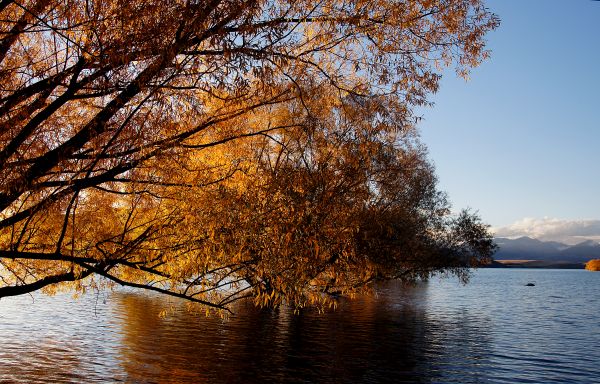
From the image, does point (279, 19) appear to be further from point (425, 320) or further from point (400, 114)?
point (425, 320)

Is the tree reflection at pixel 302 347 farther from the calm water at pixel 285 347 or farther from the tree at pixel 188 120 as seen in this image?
the tree at pixel 188 120

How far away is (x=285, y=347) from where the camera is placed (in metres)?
32.0

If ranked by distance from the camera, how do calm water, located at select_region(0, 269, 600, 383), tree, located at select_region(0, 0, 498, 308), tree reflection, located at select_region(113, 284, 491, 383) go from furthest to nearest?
tree reflection, located at select_region(113, 284, 491, 383) → calm water, located at select_region(0, 269, 600, 383) → tree, located at select_region(0, 0, 498, 308)

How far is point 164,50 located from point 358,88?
212 inches

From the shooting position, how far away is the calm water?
2519cm

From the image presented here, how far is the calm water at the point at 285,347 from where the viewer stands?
25.2 metres

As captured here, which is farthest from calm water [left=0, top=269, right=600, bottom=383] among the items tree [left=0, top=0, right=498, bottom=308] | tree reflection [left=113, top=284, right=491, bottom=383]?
tree [left=0, top=0, right=498, bottom=308]

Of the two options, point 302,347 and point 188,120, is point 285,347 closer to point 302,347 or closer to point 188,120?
point 302,347

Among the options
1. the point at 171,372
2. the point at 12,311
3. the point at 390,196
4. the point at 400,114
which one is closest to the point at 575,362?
the point at 390,196

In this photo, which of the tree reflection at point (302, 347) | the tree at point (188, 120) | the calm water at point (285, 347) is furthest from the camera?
the tree reflection at point (302, 347)

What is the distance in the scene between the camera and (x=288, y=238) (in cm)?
1241

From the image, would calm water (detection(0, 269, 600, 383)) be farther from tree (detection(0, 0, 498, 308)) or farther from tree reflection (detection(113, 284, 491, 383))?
tree (detection(0, 0, 498, 308))

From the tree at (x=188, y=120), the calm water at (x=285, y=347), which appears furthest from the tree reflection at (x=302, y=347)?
the tree at (x=188, y=120)

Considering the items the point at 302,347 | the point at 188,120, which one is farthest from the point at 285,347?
the point at 188,120
